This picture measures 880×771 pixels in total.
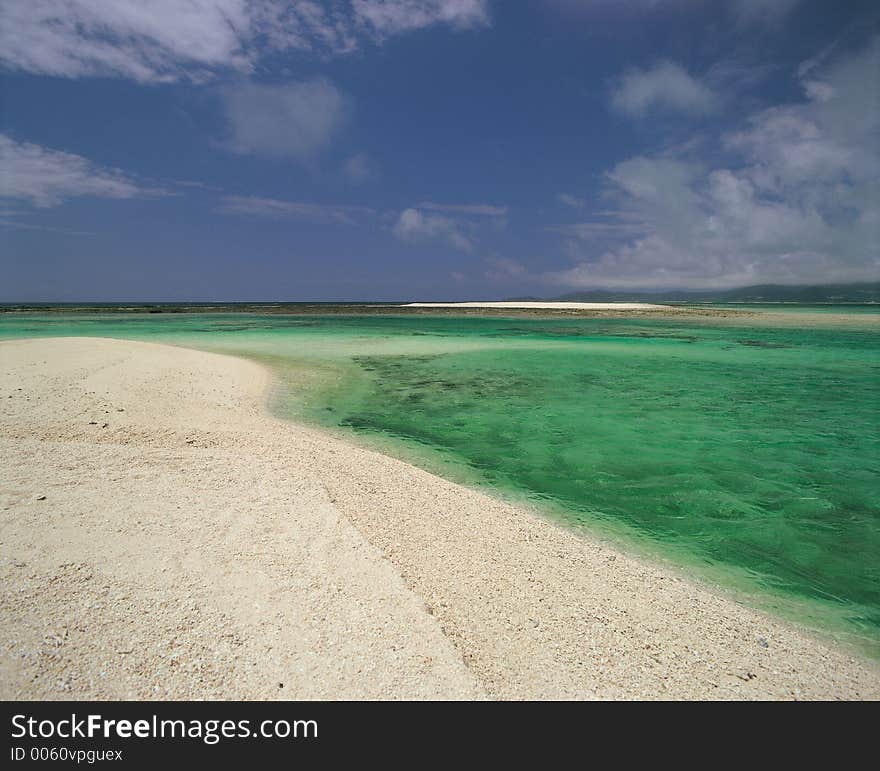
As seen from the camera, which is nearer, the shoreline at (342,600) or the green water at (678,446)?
the shoreline at (342,600)

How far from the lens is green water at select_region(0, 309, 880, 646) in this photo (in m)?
4.71

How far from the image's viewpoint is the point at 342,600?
3.47 m

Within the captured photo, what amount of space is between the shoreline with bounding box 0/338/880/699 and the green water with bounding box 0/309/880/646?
864mm

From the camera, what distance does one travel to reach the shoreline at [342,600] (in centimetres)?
277

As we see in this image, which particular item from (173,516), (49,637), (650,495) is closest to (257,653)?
(49,637)

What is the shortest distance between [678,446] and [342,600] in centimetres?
684

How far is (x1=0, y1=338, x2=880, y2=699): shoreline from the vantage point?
9.10ft

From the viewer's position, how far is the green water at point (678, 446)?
471 centimetres

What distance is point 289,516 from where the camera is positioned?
4754 mm

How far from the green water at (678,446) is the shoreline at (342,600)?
86 centimetres

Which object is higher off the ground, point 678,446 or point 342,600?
point 342,600

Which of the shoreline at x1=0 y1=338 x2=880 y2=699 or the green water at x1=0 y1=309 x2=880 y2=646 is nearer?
the shoreline at x1=0 y1=338 x2=880 y2=699
